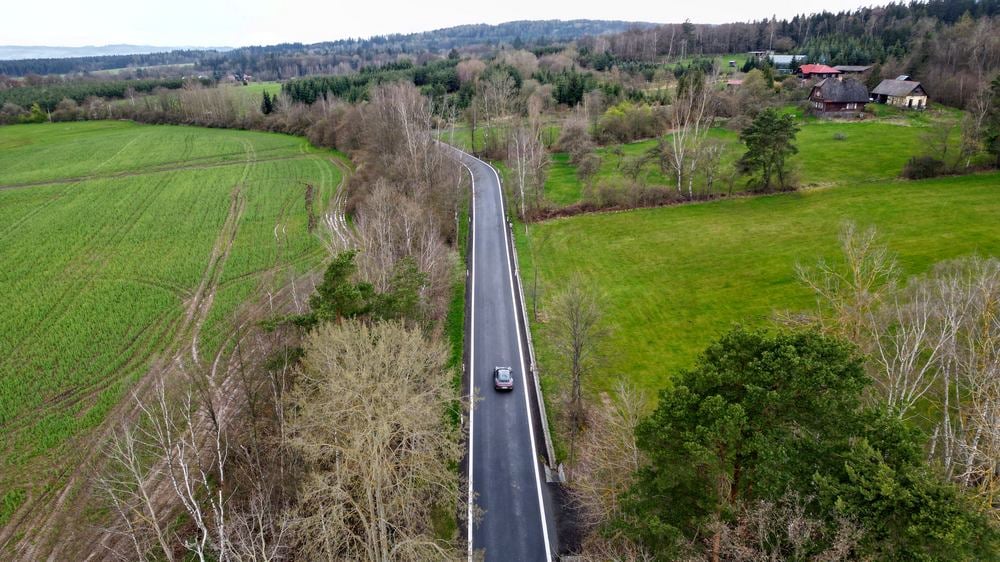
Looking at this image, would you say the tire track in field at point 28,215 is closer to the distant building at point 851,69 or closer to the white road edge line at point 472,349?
the white road edge line at point 472,349

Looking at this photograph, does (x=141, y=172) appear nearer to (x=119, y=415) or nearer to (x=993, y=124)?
(x=119, y=415)

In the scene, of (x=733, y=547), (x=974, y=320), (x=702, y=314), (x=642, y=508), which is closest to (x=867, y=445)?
(x=733, y=547)

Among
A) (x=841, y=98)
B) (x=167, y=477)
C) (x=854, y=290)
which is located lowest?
(x=167, y=477)

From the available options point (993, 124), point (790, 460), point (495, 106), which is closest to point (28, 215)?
point (495, 106)

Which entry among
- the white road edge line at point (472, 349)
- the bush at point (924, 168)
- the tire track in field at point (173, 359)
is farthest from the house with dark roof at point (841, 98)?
the tire track in field at point (173, 359)

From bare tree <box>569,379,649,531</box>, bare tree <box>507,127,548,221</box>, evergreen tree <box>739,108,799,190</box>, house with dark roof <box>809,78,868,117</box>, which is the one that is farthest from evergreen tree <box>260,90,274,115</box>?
bare tree <box>569,379,649,531</box>

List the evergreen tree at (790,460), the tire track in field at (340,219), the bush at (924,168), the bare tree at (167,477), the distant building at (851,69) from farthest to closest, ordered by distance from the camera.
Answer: the distant building at (851,69) → the bush at (924,168) → the tire track in field at (340,219) → the bare tree at (167,477) → the evergreen tree at (790,460)
